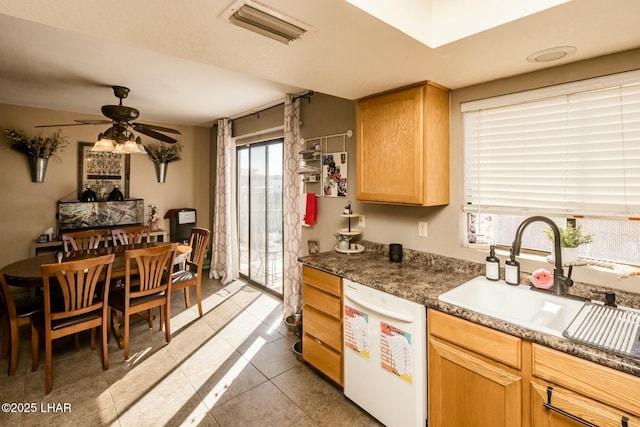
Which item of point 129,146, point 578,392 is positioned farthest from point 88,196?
Result: point 578,392

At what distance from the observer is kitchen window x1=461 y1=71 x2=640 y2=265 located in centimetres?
162

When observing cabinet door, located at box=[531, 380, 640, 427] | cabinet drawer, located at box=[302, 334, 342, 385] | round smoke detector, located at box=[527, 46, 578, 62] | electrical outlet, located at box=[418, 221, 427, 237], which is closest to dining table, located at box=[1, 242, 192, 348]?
cabinet drawer, located at box=[302, 334, 342, 385]

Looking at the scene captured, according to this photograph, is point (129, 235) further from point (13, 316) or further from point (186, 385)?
point (186, 385)

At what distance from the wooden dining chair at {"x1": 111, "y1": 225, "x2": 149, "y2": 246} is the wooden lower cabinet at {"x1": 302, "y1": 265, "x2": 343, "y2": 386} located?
279 cm

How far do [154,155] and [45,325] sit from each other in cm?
314

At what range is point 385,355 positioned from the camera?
1861 millimetres

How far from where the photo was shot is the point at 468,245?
7.20ft

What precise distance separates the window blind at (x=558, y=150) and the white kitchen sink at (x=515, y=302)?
503 mm

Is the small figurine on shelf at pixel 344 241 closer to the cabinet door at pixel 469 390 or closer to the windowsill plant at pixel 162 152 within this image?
the cabinet door at pixel 469 390

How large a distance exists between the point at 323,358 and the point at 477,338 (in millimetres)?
1255

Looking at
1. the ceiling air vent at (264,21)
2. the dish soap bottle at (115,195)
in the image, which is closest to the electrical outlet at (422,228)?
the ceiling air vent at (264,21)

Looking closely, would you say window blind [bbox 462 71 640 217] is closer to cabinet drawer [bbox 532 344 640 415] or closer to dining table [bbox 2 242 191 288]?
cabinet drawer [bbox 532 344 640 415]

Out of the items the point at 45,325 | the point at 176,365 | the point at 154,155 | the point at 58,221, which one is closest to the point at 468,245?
the point at 176,365

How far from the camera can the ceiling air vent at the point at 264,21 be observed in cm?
123
